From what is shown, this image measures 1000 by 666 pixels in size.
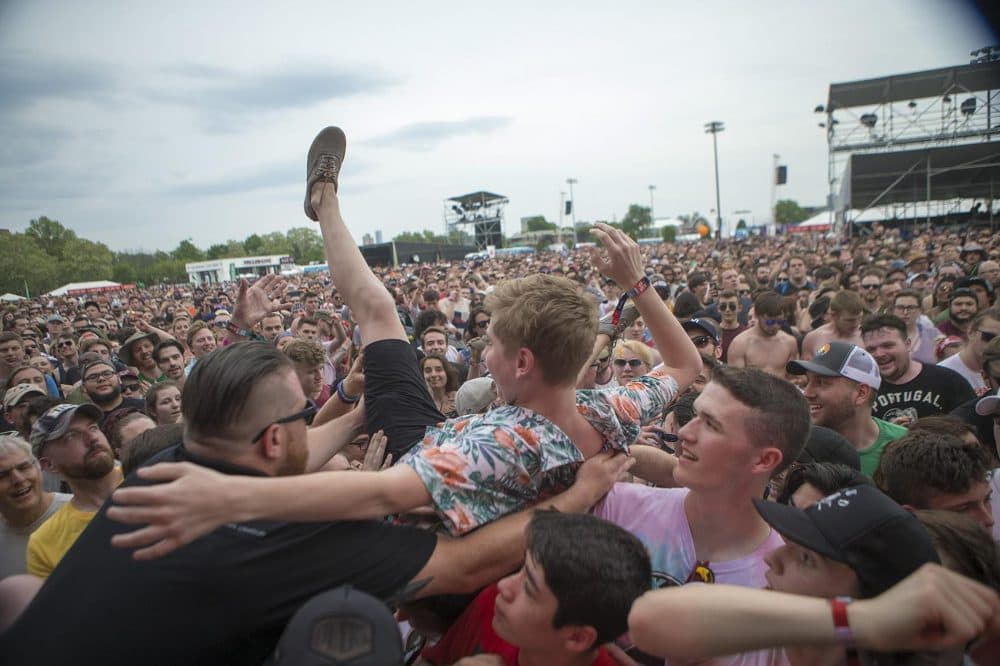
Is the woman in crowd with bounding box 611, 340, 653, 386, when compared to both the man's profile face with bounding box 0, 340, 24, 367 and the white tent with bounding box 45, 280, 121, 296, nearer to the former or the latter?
the man's profile face with bounding box 0, 340, 24, 367

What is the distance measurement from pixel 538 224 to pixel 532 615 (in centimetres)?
12830

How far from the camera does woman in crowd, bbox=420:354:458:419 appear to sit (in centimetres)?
556

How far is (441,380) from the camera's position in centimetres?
557

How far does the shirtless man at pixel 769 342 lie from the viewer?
5977 mm

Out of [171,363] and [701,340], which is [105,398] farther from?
[701,340]

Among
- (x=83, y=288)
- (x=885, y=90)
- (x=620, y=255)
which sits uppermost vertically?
(x=885, y=90)

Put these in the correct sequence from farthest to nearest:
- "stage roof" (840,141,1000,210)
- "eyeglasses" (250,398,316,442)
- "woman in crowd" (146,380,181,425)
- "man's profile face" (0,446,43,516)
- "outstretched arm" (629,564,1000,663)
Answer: "stage roof" (840,141,1000,210) < "woman in crowd" (146,380,181,425) < "man's profile face" (0,446,43,516) < "eyeglasses" (250,398,316,442) < "outstretched arm" (629,564,1000,663)

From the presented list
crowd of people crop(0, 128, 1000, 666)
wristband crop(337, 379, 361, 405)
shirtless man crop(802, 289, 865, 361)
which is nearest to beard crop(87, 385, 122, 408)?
crowd of people crop(0, 128, 1000, 666)

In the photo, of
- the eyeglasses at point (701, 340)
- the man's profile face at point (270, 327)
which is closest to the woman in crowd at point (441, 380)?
the eyeglasses at point (701, 340)

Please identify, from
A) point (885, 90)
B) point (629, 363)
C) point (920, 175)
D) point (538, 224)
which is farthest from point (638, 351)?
point (538, 224)

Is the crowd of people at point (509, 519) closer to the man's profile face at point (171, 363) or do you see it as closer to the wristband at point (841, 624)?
the wristband at point (841, 624)

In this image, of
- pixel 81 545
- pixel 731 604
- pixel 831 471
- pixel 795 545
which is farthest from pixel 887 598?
pixel 81 545

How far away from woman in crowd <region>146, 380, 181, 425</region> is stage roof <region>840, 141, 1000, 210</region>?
103 ft

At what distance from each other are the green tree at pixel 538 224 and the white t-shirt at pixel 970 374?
121m
